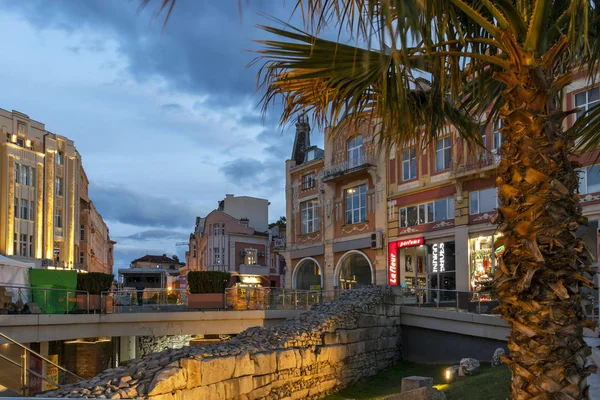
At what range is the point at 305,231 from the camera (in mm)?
40344

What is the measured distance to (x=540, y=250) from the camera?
4.91 metres

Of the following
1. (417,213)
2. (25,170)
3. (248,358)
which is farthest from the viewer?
(25,170)

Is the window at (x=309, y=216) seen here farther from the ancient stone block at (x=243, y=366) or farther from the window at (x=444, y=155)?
the ancient stone block at (x=243, y=366)

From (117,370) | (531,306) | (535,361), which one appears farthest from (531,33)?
(117,370)

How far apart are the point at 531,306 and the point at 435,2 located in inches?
107

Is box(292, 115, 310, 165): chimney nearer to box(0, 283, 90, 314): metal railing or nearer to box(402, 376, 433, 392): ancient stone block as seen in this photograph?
box(0, 283, 90, 314): metal railing

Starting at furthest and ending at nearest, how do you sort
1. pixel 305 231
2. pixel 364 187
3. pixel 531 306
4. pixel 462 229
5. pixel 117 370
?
pixel 305 231 < pixel 364 187 < pixel 462 229 < pixel 117 370 < pixel 531 306

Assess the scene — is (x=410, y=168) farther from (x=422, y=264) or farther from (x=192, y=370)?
(x=192, y=370)

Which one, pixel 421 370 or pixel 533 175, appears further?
pixel 421 370

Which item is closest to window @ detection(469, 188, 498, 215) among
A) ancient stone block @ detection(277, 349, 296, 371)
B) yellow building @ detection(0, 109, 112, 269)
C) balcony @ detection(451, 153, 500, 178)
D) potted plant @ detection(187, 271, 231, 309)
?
balcony @ detection(451, 153, 500, 178)

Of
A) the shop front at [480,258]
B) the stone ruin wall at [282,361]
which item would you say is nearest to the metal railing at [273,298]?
the stone ruin wall at [282,361]

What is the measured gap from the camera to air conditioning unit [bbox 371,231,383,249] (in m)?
33.1

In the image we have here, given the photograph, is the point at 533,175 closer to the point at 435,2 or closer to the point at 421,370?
the point at 435,2

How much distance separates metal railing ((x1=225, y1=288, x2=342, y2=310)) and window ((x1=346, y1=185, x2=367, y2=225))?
1123 cm
